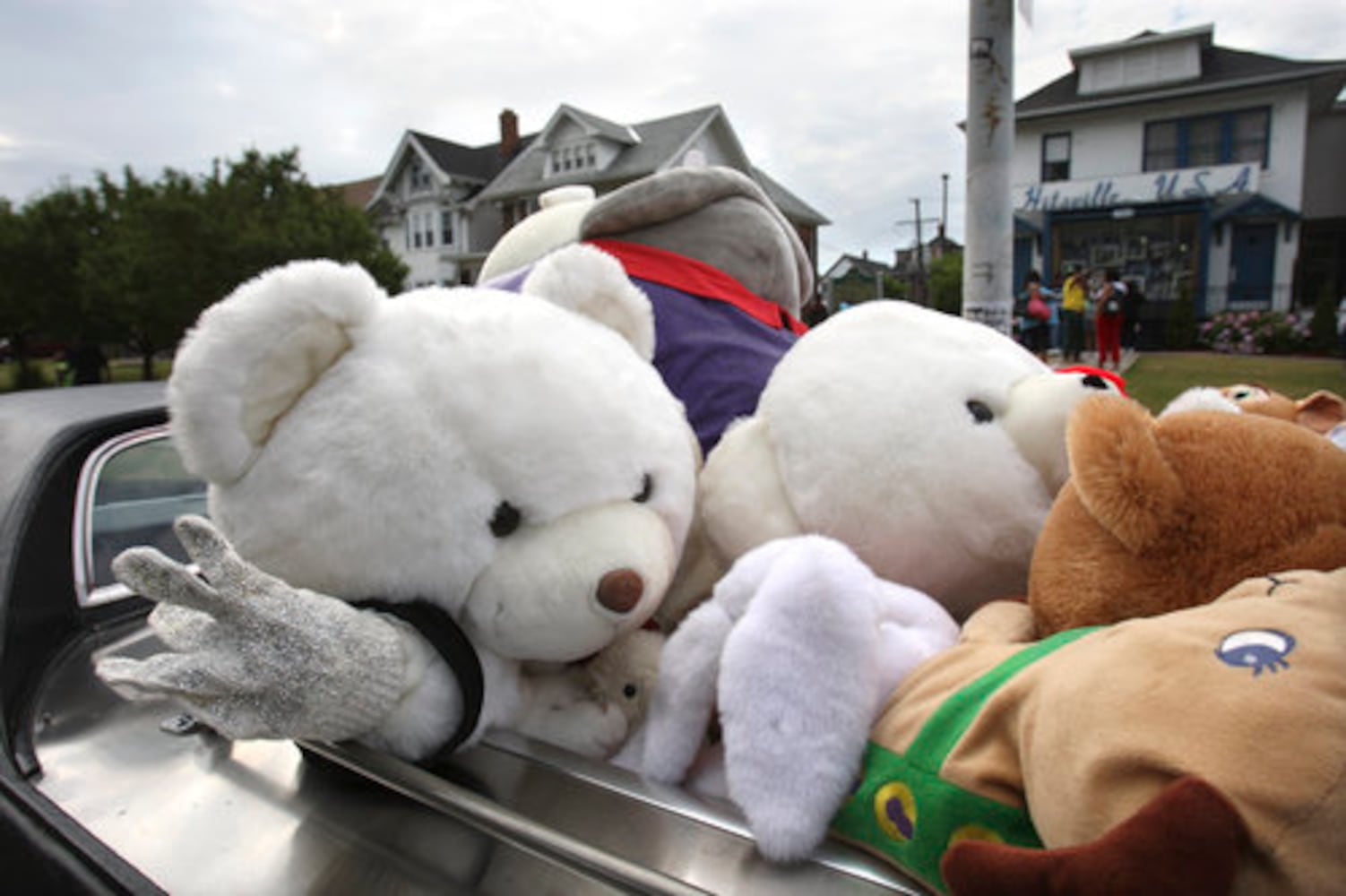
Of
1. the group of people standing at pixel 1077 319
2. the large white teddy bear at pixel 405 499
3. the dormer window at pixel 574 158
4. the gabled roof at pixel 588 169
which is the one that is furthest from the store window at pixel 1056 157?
the large white teddy bear at pixel 405 499

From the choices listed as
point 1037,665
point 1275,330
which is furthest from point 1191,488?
point 1275,330

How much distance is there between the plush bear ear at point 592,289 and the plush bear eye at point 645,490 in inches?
14.0

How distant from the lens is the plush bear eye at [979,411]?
1294 millimetres

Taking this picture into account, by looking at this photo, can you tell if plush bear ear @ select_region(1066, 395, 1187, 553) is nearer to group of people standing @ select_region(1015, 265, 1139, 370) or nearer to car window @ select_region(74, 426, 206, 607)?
car window @ select_region(74, 426, 206, 607)

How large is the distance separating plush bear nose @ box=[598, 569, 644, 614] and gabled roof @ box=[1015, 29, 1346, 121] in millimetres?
24253

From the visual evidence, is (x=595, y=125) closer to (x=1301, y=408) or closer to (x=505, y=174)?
(x=505, y=174)

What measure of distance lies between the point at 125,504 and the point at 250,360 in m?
1.51

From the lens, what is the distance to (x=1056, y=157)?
25016mm

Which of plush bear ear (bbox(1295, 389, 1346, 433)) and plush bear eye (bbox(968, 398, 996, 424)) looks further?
plush bear ear (bbox(1295, 389, 1346, 433))

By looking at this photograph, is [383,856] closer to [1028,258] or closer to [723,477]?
[723,477]

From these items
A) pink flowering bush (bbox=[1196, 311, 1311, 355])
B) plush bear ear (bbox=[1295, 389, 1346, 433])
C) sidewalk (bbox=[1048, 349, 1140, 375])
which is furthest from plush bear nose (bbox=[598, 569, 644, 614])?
pink flowering bush (bbox=[1196, 311, 1311, 355])

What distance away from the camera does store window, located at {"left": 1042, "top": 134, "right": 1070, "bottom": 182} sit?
81.4 ft

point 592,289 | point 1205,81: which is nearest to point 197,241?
point 592,289

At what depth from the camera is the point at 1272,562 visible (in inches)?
35.4
